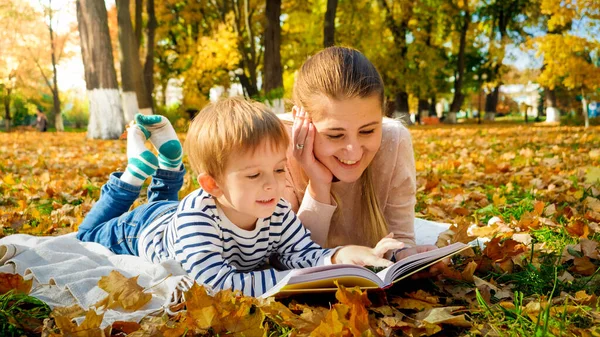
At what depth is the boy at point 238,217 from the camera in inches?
84.5

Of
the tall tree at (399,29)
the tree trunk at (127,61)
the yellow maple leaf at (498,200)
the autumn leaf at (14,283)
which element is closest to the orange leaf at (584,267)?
the yellow maple leaf at (498,200)

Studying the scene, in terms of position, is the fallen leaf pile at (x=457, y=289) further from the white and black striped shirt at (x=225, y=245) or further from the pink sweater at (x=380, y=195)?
the pink sweater at (x=380, y=195)

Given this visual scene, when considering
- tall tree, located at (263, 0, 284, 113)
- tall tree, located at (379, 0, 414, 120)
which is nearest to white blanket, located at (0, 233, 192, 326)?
tall tree, located at (263, 0, 284, 113)

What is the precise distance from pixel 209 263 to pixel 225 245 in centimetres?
20

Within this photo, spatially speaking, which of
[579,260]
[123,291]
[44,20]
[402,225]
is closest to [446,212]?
[402,225]

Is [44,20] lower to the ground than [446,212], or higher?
higher

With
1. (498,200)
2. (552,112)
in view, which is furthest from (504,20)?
(498,200)

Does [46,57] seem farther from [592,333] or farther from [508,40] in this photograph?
[592,333]

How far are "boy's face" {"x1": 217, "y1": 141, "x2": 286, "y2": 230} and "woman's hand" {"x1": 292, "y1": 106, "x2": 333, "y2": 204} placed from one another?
40 centimetres

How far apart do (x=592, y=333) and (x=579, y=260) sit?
0.87 meters

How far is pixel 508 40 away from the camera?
78.4 feet

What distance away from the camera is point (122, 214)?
3.20m

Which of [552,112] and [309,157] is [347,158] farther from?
[552,112]

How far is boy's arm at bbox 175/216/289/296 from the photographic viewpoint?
6.90 ft
